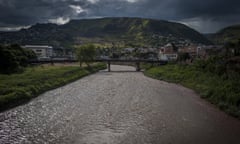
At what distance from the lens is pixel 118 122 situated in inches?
945

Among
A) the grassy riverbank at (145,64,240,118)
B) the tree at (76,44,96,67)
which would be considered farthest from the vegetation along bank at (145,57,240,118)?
the tree at (76,44,96,67)

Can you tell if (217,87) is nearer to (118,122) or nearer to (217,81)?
(217,81)

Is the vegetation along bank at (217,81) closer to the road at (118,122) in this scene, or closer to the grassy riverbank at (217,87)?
the grassy riverbank at (217,87)

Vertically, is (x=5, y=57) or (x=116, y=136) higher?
(x=5, y=57)

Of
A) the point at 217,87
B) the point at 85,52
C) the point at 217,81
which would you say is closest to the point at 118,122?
the point at 217,87

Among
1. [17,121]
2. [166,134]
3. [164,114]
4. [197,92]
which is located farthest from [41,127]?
[197,92]

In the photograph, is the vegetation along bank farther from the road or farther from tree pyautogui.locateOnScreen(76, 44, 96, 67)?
tree pyautogui.locateOnScreen(76, 44, 96, 67)

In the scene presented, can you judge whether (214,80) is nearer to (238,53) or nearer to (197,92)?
(197,92)

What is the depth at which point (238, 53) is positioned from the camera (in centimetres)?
5728

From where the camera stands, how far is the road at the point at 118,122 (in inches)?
780

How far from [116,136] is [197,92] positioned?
86.7ft

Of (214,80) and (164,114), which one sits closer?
(164,114)

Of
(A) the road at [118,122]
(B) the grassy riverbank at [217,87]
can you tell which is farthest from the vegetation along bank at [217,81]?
(A) the road at [118,122]

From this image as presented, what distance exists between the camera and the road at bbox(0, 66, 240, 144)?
1981 cm
